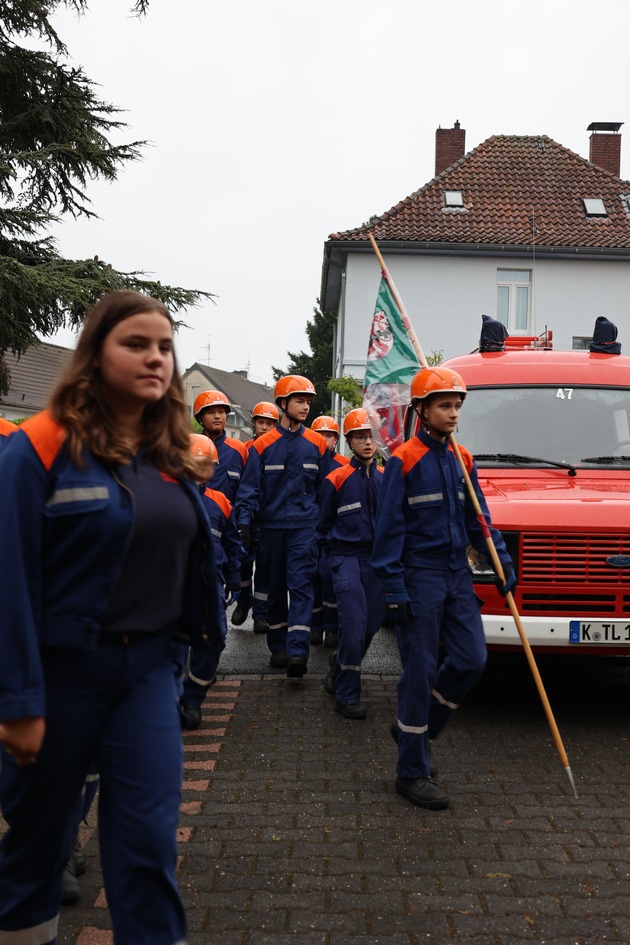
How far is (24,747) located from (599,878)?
263 centimetres

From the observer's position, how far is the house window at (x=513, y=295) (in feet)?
108

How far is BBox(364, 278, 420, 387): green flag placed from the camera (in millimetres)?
7168

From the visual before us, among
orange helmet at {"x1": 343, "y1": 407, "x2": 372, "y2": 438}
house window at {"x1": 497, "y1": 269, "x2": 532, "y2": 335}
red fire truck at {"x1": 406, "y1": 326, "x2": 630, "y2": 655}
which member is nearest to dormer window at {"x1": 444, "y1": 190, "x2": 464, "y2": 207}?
house window at {"x1": 497, "y1": 269, "x2": 532, "y2": 335}

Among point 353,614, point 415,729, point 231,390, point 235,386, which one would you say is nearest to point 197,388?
point 231,390

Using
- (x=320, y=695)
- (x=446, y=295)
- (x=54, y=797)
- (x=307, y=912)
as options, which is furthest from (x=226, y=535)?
(x=446, y=295)

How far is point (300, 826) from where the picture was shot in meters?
4.90

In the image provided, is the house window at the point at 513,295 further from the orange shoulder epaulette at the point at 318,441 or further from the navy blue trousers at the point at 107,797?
the navy blue trousers at the point at 107,797

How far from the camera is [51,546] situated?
2730mm

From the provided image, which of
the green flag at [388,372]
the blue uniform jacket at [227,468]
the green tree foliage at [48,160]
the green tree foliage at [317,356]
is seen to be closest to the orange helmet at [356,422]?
the green flag at [388,372]

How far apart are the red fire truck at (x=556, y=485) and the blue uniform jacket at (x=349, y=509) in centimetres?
80

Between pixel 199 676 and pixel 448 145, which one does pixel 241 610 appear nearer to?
pixel 199 676

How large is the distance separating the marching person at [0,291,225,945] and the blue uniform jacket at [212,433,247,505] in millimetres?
7110

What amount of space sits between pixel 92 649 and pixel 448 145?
38449 mm

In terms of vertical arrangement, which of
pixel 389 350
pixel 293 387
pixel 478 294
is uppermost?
pixel 478 294
